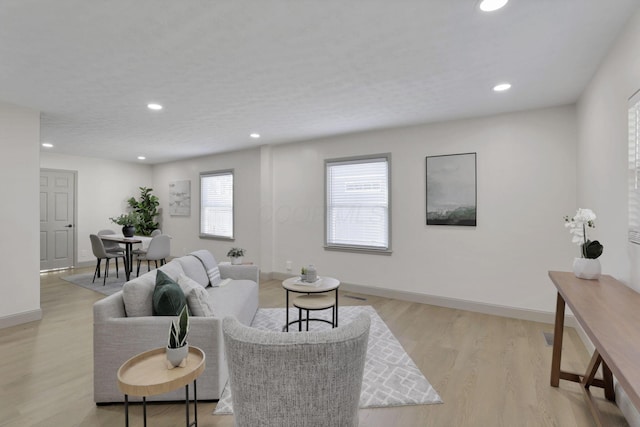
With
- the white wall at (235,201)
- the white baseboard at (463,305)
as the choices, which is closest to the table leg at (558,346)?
the white baseboard at (463,305)

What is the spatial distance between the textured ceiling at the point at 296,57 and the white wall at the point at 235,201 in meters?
2.06

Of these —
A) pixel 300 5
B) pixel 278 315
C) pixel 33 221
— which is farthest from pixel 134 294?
pixel 33 221

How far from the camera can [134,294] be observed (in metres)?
2.24

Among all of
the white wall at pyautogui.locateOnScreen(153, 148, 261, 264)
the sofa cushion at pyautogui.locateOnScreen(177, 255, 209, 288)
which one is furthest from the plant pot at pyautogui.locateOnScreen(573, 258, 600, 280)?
the white wall at pyautogui.locateOnScreen(153, 148, 261, 264)

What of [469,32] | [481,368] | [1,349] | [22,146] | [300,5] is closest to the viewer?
[300,5]

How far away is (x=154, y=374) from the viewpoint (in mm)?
1486

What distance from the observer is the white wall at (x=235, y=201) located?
6.16 meters

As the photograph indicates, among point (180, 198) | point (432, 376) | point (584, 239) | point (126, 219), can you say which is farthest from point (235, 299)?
point (126, 219)

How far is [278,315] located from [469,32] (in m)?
3.42

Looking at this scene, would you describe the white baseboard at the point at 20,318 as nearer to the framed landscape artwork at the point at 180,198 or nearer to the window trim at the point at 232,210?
the window trim at the point at 232,210

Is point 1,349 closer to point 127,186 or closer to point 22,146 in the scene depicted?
point 22,146

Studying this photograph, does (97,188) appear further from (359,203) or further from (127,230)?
(359,203)

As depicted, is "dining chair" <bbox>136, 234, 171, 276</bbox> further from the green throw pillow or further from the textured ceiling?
the green throw pillow

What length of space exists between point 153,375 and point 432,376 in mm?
2066
